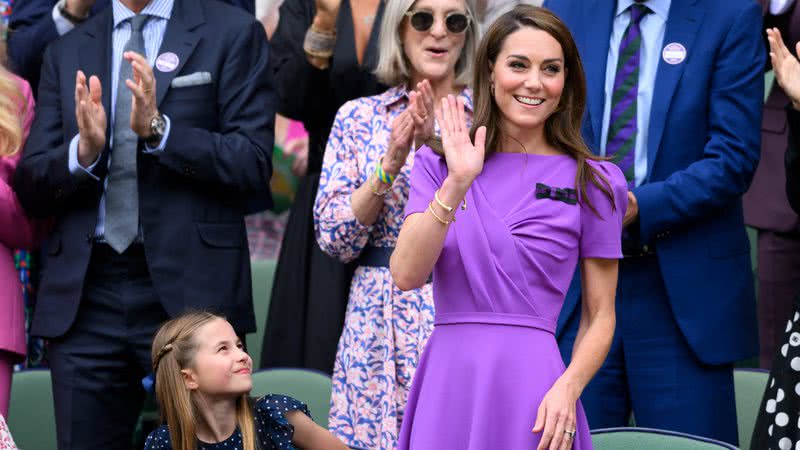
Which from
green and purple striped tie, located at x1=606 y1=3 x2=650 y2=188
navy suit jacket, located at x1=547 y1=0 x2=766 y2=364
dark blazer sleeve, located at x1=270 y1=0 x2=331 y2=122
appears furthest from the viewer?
dark blazer sleeve, located at x1=270 y1=0 x2=331 y2=122

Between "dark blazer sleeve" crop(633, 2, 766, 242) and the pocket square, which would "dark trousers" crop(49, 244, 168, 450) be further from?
"dark blazer sleeve" crop(633, 2, 766, 242)

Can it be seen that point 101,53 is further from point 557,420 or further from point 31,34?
point 557,420

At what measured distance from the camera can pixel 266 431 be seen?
384cm

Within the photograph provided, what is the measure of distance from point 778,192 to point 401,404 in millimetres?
2095

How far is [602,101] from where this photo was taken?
442cm

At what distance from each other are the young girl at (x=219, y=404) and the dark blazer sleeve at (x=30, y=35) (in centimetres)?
184

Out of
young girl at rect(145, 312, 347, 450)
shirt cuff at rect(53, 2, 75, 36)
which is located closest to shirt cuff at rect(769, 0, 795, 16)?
young girl at rect(145, 312, 347, 450)

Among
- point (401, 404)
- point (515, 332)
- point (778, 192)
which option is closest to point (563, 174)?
point (515, 332)

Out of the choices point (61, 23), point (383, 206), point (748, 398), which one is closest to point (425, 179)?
point (383, 206)

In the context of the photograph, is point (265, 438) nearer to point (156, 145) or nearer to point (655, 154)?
point (156, 145)

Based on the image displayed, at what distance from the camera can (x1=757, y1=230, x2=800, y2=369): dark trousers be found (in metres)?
5.75

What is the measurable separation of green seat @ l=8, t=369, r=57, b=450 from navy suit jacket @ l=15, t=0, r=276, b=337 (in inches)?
24.2

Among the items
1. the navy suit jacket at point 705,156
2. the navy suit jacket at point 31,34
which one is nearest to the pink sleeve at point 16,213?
the navy suit jacket at point 31,34

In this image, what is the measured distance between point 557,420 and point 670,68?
1576 millimetres
